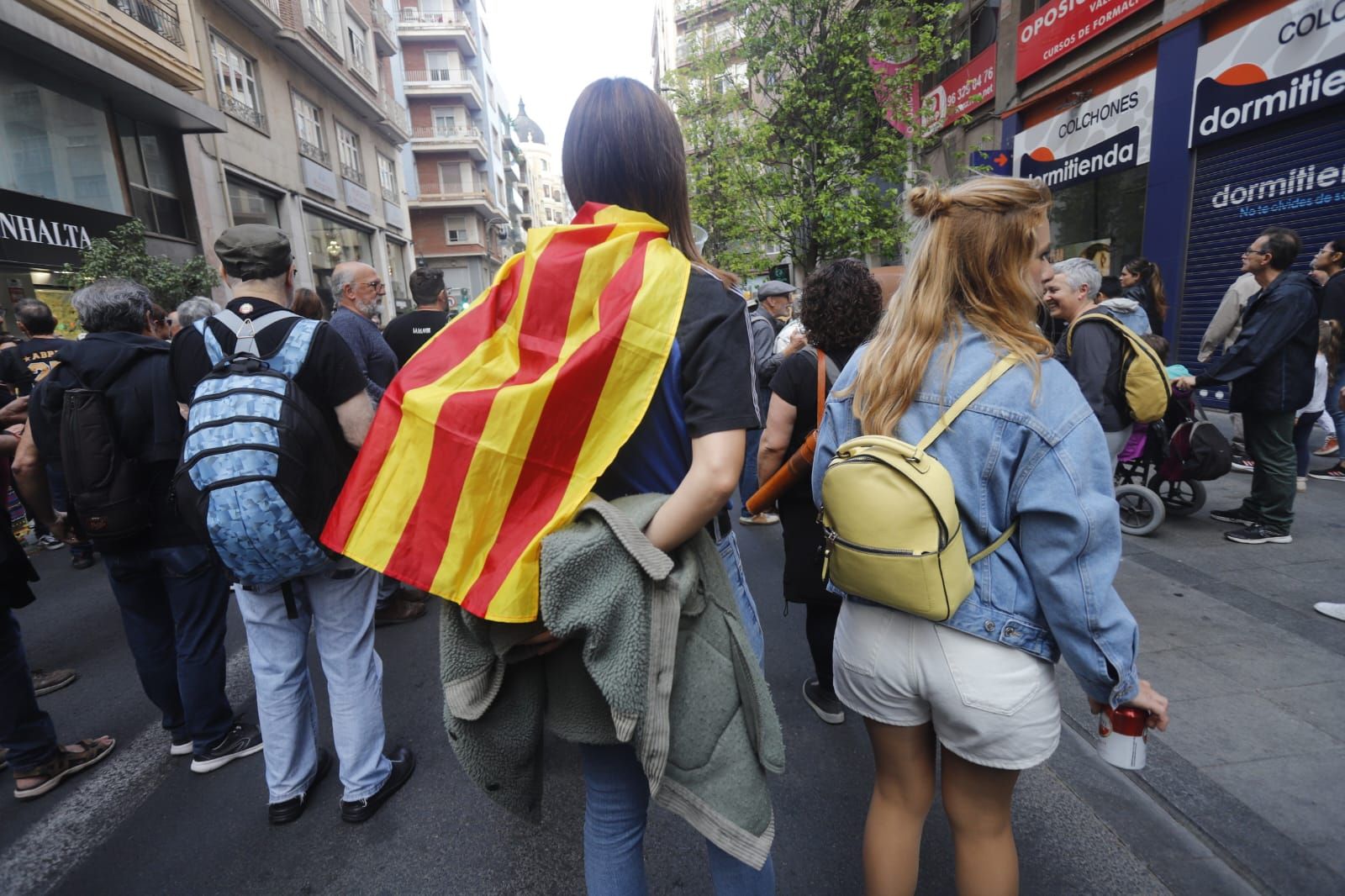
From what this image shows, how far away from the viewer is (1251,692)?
3.00 metres

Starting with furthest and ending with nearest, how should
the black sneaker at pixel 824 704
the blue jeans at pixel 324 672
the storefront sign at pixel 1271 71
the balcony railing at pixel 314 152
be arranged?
the balcony railing at pixel 314 152
the storefront sign at pixel 1271 71
the black sneaker at pixel 824 704
the blue jeans at pixel 324 672

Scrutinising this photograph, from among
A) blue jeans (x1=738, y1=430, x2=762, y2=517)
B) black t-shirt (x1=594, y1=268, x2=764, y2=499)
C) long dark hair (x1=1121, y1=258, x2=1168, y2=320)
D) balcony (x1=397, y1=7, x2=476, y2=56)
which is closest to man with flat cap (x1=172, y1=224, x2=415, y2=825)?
black t-shirt (x1=594, y1=268, x2=764, y2=499)

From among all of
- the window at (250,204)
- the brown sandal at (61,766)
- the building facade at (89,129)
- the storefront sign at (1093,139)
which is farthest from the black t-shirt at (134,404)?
the window at (250,204)

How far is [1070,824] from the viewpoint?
2357mm

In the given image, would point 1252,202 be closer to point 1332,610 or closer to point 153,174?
point 1332,610

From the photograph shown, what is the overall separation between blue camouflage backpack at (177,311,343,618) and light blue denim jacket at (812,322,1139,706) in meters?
1.78

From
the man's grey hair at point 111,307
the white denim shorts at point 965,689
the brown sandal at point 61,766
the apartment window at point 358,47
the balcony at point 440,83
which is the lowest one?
the brown sandal at point 61,766

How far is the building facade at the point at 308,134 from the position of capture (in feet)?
48.7

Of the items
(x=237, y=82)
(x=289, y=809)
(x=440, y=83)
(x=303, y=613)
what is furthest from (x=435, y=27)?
(x=289, y=809)

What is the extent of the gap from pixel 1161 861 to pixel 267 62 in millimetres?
22197

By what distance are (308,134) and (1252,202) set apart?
2191 cm

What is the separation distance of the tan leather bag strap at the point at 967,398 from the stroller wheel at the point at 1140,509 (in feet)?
14.3

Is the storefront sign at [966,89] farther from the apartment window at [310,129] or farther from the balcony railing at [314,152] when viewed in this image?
the apartment window at [310,129]

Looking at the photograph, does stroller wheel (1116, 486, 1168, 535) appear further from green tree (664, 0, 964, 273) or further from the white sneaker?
green tree (664, 0, 964, 273)
